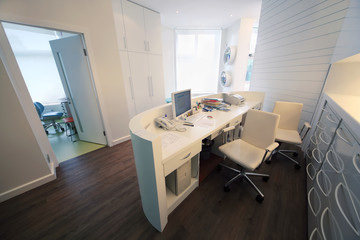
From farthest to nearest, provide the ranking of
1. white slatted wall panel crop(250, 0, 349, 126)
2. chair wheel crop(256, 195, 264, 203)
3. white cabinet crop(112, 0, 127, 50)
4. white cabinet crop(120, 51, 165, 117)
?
white cabinet crop(120, 51, 165, 117) < white cabinet crop(112, 0, 127, 50) < white slatted wall panel crop(250, 0, 349, 126) < chair wheel crop(256, 195, 264, 203)

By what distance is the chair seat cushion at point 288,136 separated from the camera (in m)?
1.81

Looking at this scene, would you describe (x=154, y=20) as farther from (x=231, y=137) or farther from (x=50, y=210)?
(x=50, y=210)

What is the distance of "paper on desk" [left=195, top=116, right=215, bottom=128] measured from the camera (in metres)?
1.57

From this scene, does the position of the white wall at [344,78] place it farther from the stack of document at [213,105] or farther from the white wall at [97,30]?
the white wall at [97,30]

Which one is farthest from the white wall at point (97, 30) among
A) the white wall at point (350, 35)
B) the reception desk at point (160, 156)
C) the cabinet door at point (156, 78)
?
the white wall at point (350, 35)

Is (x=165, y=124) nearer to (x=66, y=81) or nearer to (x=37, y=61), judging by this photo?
(x=66, y=81)

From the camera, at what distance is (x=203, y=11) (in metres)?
3.31

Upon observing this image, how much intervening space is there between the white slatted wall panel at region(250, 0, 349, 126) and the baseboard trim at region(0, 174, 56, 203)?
4.31 meters

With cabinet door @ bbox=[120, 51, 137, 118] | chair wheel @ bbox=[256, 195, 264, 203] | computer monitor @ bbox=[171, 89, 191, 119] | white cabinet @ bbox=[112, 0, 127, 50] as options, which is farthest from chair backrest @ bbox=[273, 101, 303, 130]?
white cabinet @ bbox=[112, 0, 127, 50]

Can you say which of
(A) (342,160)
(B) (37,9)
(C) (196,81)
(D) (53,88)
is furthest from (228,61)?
(D) (53,88)

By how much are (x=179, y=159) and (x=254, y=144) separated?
1.14m

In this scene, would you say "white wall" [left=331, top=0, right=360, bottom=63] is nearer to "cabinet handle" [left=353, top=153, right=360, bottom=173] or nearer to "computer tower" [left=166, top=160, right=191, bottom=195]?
"cabinet handle" [left=353, top=153, right=360, bottom=173]

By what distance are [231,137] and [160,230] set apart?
1648mm

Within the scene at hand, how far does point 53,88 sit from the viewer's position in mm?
4410
